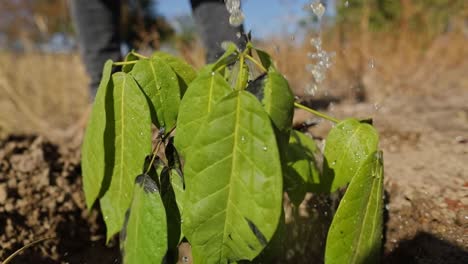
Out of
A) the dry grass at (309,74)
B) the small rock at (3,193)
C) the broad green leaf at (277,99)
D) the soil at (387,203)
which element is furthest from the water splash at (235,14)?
the dry grass at (309,74)

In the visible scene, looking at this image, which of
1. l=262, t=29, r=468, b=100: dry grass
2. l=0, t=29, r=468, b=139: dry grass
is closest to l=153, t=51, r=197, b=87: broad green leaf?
l=0, t=29, r=468, b=139: dry grass

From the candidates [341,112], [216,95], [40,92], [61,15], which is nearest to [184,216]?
[216,95]

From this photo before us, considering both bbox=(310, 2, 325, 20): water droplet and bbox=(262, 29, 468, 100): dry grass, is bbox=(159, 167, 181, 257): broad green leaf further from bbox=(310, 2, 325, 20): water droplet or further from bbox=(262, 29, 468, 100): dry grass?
bbox=(262, 29, 468, 100): dry grass

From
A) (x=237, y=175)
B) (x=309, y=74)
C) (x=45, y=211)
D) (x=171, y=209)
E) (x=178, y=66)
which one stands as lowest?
Result: (x=309, y=74)

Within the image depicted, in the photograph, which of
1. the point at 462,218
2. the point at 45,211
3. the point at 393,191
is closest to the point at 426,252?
the point at 462,218

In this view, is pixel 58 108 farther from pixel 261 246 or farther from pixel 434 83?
pixel 261 246

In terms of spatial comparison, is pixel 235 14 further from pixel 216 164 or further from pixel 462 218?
pixel 462 218
